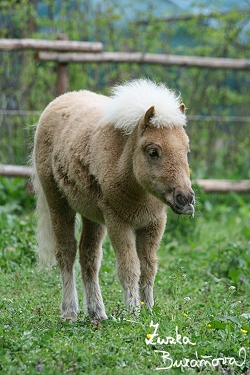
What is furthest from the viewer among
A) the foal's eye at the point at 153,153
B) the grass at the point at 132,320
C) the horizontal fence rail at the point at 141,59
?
the horizontal fence rail at the point at 141,59

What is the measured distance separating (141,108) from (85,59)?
4946mm

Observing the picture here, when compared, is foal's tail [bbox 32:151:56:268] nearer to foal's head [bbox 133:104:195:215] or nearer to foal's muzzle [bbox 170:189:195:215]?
foal's head [bbox 133:104:195:215]

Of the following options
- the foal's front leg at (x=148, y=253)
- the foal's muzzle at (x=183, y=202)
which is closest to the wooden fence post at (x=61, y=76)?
the foal's front leg at (x=148, y=253)

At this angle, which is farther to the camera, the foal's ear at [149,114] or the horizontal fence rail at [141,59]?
the horizontal fence rail at [141,59]

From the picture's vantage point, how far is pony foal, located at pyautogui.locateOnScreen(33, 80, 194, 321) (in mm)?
4738

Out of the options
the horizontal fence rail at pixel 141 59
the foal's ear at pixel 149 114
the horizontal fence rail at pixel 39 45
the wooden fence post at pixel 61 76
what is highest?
the foal's ear at pixel 149 114

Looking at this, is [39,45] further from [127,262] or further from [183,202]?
[183,202]

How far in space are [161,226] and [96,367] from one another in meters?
1.48

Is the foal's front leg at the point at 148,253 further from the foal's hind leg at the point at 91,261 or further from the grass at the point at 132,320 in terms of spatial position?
the foal's hind leg at the point at 91,261

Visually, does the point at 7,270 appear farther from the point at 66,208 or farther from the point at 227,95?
the point at 227,95

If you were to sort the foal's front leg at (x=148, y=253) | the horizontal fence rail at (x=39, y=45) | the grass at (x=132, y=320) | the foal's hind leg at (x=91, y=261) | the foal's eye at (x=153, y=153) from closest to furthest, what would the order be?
1. the grass at (x=132, y=320)
2. the foal's eye at (x=153, y=153)
3. the foal's front leg at (x=148, y=253)
4. the foal's hind leg at (x=91, y=261)
5. the horizontal fence rail at (x=39, y=45)

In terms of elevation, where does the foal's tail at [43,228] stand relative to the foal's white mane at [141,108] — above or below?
below

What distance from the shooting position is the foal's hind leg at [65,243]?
5.69 meters

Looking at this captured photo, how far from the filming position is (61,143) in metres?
5.52
